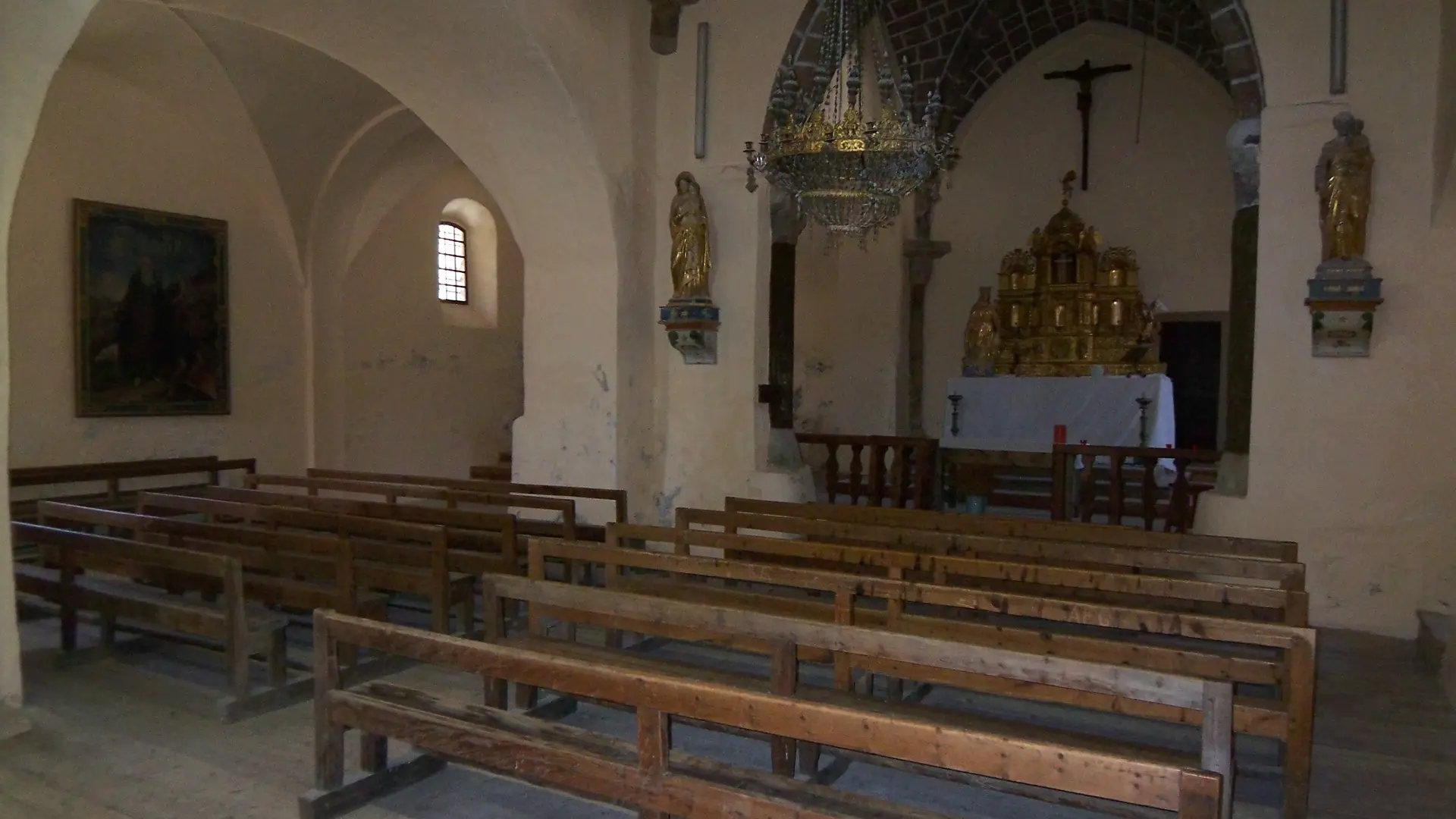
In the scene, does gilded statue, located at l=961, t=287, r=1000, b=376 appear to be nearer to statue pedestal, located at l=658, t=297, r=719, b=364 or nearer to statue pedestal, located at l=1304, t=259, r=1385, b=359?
statue pedestal, located at l=658, t=297, r=719, b=364

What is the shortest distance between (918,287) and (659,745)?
32.9 ft

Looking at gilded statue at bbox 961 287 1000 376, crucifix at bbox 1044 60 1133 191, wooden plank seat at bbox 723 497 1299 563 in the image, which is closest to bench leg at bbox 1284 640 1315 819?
wooden plank seat at bbox 723 497 1299 563

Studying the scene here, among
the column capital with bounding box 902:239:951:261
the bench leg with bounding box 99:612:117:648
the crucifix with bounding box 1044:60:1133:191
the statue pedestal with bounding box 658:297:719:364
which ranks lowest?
the bench leg with bounding box 99:612:117:648

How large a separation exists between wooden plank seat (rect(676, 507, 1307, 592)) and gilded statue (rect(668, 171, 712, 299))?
247 cm

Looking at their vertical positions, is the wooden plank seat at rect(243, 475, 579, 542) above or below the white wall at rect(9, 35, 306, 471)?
below

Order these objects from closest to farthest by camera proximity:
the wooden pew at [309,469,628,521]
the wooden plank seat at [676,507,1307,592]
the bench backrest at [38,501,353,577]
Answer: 1. the wooden plank seat at [676,507,1307,592]
2. the bench backrest at [38,501,353,577]
3. the wooden pew at [309,469,628,521]

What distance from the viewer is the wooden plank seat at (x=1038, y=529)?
4.56 m

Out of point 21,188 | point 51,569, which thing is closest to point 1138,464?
point 51,569

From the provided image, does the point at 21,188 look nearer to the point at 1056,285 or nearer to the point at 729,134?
the point at 729,134

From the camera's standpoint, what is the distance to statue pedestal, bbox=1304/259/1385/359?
218 inches

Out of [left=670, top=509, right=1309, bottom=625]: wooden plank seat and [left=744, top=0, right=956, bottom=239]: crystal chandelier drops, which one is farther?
[left=744, top=0, right=956, bottom=239]: crystal chandelier drops

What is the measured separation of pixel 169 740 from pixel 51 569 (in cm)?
303

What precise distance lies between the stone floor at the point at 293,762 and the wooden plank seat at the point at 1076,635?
1.26 ft

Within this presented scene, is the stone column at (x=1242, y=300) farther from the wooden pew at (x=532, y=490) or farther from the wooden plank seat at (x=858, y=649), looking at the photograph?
the wooden pew at (x=532, y=490)
